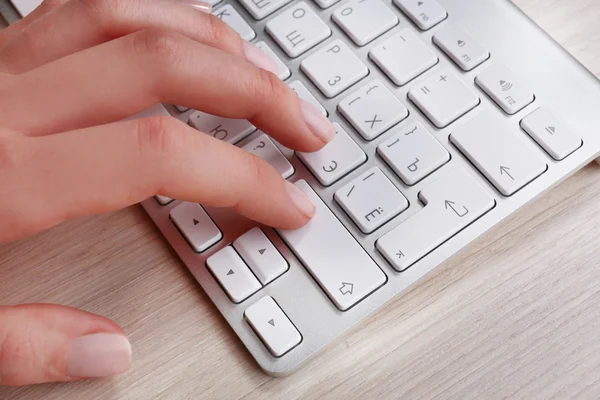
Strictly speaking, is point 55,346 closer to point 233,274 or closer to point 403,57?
point 233,274

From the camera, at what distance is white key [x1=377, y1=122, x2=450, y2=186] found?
0.44 m

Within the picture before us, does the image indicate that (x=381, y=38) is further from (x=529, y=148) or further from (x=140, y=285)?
(x=140, y=285)

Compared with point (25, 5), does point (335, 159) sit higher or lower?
lower

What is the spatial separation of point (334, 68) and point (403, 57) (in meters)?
0.05

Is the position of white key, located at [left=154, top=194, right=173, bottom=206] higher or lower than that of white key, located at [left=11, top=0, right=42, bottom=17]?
lower

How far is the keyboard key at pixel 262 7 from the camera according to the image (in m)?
0.52

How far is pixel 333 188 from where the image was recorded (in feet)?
1.46

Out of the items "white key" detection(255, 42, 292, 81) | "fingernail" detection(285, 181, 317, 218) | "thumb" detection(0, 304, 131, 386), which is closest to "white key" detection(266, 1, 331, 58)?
"white key" detection(255, 42, 292, 81)

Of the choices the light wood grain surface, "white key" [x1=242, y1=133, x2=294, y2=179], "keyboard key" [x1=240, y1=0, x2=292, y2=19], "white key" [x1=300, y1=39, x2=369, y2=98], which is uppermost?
"keyboard key" [x1=240, y1=0, x2=292, y2=19]

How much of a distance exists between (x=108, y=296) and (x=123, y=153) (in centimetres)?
10

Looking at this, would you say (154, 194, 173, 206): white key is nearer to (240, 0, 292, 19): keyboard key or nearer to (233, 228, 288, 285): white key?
(233, 228, 288, 285): white key

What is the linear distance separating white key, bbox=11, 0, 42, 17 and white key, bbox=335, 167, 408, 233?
1.03 ft

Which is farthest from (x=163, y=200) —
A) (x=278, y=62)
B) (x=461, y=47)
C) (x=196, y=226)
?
(x=461, y=47)

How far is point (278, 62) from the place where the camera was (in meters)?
0.50
